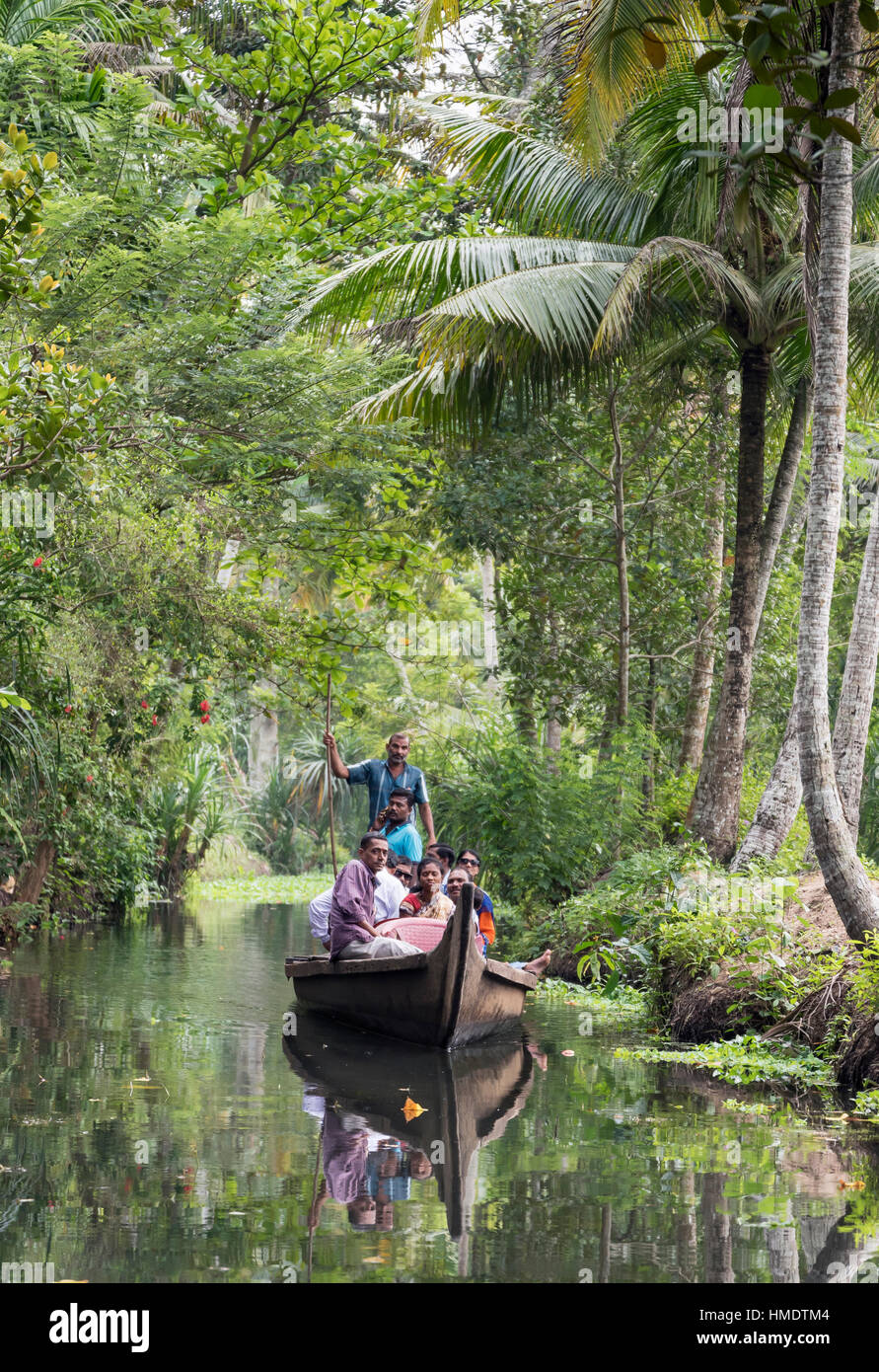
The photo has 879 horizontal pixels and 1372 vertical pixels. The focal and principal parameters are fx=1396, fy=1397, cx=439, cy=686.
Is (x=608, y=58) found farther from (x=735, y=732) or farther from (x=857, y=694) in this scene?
(x=735, y=732)

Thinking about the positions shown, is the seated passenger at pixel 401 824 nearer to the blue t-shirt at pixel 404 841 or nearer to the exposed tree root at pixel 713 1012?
the blue t-shirt at pixel 404 841

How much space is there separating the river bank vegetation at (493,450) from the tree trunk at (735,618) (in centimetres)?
4

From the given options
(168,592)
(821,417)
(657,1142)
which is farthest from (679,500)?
(657,1142)

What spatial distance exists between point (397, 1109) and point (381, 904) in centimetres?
344

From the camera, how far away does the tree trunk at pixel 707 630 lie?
1747cm

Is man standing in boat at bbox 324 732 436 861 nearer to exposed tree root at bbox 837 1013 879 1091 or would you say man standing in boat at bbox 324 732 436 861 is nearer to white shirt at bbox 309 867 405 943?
white shirt at bbox 309 867 405 943

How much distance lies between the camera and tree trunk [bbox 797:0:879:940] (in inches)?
359

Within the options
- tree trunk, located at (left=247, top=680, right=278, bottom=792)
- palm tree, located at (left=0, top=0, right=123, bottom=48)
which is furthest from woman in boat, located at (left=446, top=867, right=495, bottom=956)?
tree trunk, located at (left=247, top=680, right=278, bottom=792)

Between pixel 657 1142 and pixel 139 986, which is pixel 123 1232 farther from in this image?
pixel 139 986

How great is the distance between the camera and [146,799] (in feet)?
69.7

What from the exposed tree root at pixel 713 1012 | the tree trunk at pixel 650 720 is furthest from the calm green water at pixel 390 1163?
the tree trunk at pixel 650 720

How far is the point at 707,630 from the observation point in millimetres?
17672

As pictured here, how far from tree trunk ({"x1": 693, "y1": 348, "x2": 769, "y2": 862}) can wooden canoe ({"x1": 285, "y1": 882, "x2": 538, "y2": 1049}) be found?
416 cm

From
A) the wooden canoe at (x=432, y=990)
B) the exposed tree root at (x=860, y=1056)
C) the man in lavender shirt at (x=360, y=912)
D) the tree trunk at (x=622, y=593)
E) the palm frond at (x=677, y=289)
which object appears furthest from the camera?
the tree trunk at (x=622, y=593)
